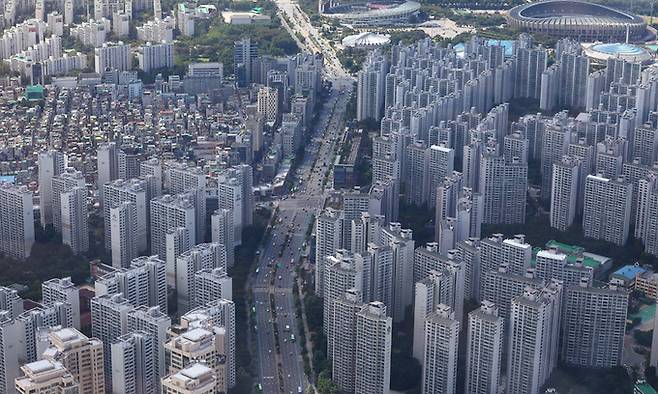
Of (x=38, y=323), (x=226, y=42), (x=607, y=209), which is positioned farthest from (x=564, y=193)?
(x=226, y=42)

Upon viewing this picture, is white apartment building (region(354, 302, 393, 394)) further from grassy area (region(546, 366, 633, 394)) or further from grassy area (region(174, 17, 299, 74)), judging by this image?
grassy area (region(174, 17, 299, 74))

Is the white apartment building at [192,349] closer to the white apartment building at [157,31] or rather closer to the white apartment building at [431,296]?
the white apartment building at [431,296]

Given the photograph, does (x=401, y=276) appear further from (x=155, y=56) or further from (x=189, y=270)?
(x=155, y=56)

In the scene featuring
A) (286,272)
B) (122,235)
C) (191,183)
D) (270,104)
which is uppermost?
(270,104)

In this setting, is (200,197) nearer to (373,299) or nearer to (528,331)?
(373,299)

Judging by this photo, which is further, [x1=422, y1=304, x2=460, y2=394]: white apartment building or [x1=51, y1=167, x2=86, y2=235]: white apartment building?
[x1=51, y1=167, x2=86, y2=235]: white apartment building

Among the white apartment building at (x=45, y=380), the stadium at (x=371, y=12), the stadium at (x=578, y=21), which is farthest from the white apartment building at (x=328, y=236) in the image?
the stadium at (x=371, y=12)

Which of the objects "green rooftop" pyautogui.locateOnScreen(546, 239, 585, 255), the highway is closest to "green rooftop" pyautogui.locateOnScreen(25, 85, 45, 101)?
the highway
